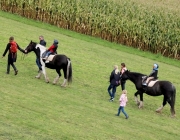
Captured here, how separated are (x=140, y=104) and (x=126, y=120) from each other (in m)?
3.21

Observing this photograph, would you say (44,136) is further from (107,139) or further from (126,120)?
(126,120)

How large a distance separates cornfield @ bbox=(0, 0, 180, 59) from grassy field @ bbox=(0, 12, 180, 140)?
4568 mm

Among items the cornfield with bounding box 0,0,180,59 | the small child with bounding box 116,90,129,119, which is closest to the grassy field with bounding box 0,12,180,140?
the small child with bounding box 116,90,129,119

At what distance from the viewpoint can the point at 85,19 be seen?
3941cm

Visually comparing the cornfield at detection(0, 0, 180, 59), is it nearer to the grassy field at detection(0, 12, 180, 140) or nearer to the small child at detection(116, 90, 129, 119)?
the grassy field at detection(0, 12, 180, 140)

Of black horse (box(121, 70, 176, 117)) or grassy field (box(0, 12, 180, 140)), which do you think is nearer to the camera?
grassy field (box(0, 12, 180, 140))

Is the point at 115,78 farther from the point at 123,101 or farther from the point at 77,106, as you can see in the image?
the point at 123,101

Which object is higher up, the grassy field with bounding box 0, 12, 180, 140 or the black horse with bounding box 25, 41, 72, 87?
the black horse with bounding box 25, 41, 72, 87

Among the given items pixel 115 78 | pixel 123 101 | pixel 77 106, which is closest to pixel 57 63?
pixel 115 78

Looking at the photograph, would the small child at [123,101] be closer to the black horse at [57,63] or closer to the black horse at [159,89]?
the black horse at [159,89]

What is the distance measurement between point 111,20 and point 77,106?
19501mm

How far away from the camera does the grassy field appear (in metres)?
16.7

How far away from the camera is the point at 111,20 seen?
39.0 m

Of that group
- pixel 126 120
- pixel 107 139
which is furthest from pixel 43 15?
pixel 107 139
